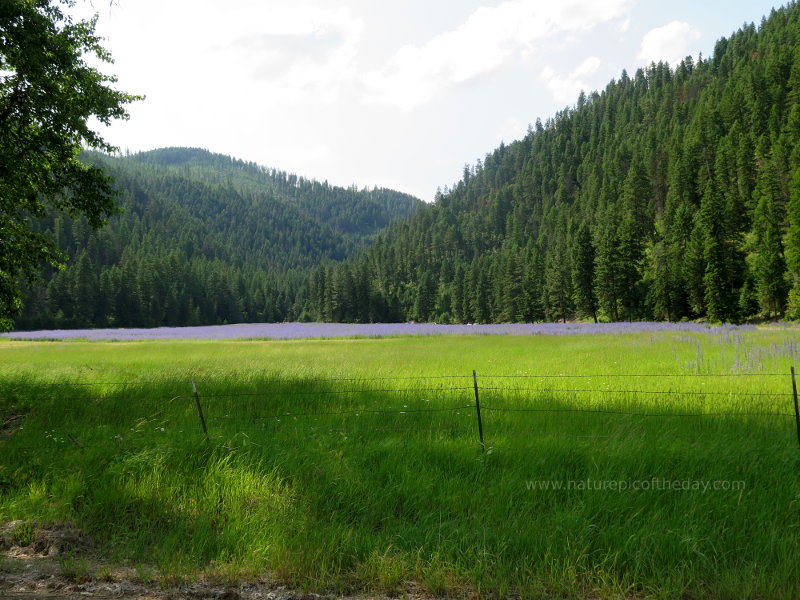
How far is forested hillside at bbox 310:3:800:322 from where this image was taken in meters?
57.3

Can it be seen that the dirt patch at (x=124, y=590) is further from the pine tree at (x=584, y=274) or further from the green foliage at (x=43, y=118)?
the pine tree at (x=584, y=274)

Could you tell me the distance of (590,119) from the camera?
188 metres

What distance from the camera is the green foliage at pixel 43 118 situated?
31.7 ft

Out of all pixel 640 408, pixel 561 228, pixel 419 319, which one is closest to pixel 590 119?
pixel 561 228

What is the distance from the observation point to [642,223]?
307 feet

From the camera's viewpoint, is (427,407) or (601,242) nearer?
(427,407)

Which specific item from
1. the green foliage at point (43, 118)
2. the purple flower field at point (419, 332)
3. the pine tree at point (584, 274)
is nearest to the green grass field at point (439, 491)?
the green foliage at point (43, 118)

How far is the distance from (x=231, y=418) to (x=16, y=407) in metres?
6.37

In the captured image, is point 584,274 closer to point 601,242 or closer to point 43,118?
point 601,242

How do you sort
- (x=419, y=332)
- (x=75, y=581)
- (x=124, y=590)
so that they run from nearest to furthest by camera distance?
(x=124, y=590), (x=75, y=581), (x=419, y=332)

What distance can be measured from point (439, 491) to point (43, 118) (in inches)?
540

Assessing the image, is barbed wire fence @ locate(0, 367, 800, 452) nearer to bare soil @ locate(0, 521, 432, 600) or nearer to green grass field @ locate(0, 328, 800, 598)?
green grass field @ locate(0, 328, 800, 598)

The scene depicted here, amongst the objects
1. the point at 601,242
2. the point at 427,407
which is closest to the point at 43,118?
the point at 427,407

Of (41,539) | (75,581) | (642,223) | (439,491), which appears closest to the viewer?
(75,581)
